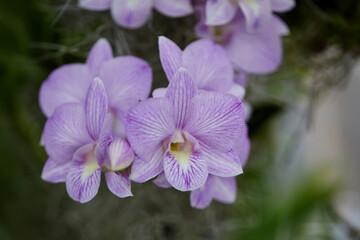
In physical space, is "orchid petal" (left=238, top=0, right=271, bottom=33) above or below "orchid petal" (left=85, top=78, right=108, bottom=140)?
above

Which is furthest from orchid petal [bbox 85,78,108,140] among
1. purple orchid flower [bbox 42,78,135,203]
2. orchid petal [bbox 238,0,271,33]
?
orchid petal [bbox 238,0,271,33]

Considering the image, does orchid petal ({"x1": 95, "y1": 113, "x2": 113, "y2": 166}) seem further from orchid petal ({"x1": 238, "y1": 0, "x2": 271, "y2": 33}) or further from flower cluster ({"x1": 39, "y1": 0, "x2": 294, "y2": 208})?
orchid petal ({"x1": 238, "y1": 0, "x2": 271, "y2": 33})

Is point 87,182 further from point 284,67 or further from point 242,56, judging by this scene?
point 284,67

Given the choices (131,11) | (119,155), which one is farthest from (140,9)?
(119,155)

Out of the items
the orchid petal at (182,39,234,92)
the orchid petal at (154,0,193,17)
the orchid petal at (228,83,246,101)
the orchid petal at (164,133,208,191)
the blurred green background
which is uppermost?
the orchid petal at (154,0,193,17)

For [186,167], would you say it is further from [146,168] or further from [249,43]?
[249,43]
